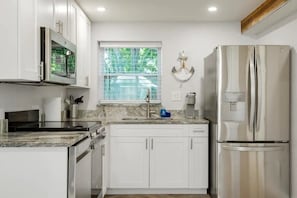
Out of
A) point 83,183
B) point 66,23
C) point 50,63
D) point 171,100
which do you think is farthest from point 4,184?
point 171,100

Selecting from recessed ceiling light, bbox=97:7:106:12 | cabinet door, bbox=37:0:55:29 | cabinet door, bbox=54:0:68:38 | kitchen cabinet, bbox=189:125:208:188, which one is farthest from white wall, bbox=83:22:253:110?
cabinet door, bbox=37:0:55:29

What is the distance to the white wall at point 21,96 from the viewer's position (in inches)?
112

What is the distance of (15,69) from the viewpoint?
2316 millimetres

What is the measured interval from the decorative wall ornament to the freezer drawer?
4.82ft

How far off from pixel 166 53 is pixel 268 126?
188 cm

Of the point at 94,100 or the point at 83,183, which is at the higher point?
the point at 94,100

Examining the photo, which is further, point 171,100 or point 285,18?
point 171,100

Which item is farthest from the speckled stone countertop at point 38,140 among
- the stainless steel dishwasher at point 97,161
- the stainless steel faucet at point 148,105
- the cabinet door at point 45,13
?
the stainless steel faucet at point 148,105

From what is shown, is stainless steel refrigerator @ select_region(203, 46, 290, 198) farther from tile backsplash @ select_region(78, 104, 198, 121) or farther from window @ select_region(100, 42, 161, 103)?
window @ select_region(100, 42, 161, 103)

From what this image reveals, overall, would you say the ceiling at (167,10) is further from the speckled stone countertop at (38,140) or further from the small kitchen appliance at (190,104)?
the speckled stone countertop at (38,140)

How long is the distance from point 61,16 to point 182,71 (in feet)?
6.95

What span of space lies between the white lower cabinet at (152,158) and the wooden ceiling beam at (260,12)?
159cm

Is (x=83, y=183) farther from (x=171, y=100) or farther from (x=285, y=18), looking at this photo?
(x=285, y=18)

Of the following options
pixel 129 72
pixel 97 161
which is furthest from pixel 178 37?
pixel 97 161
